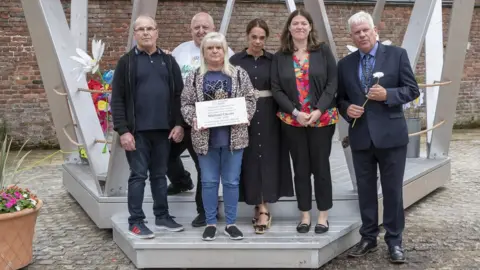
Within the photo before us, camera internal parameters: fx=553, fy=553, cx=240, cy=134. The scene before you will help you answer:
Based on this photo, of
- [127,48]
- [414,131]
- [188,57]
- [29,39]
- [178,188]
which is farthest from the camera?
[29,39]

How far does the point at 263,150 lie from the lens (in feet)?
13.5

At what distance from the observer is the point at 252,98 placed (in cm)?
393

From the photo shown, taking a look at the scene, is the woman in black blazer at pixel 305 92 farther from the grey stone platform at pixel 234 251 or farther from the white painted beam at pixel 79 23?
the white painted beam at pixel 79 23

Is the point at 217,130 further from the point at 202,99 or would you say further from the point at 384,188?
the point at 384,188

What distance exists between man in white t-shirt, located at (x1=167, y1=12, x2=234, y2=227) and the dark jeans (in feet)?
0.79

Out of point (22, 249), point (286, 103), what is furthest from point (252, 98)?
point (22, 249)

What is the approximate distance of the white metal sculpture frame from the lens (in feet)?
15.6

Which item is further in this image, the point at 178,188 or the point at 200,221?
the point at 178,188

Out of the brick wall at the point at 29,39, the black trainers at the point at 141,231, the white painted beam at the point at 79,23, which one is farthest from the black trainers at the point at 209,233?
the brick wall at the point at 29,39

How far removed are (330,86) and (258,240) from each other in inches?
48.5

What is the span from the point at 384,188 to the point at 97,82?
3689mm

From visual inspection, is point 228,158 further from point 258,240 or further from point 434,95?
point 434,95

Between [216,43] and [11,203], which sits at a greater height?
[216,43]

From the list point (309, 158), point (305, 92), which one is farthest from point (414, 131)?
point (305, 92)
